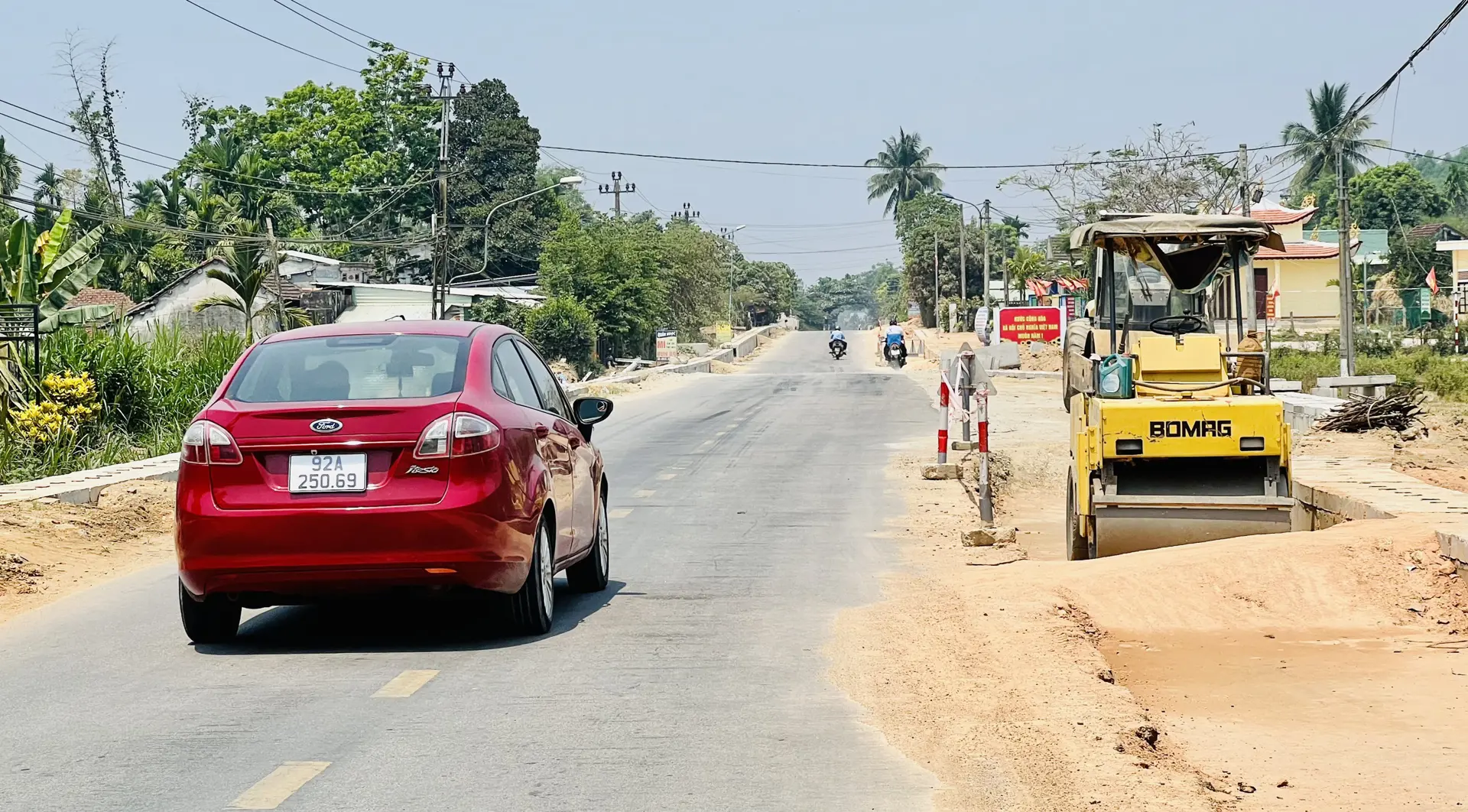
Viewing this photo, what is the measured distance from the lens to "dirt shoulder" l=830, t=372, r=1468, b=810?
5.77m

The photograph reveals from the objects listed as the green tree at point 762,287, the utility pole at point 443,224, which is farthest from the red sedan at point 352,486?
the green tree at point 762,287

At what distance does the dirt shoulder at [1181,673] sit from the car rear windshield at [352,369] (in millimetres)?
2574

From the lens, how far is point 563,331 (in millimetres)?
60125

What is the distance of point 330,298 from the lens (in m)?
61.2

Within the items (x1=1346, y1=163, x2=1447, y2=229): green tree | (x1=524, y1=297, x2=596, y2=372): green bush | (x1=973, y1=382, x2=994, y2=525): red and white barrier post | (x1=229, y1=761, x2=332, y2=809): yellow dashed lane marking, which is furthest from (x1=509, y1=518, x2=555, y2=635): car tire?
(x1=1346, y1=163, x2=1447, y2=229): green tree

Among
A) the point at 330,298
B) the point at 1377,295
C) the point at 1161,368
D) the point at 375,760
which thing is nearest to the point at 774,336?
the point at 1377,295

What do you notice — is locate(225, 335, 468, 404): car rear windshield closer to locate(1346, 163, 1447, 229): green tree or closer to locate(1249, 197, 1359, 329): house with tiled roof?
locate(1249, 197, 1359, 329): house with tiled roof

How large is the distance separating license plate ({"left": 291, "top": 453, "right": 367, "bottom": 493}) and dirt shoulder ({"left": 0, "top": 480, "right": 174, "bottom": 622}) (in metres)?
3.13

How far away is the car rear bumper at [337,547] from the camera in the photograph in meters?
7.78

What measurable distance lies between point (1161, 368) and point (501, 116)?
74024mm

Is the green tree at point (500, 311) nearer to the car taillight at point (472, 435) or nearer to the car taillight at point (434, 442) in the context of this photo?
the car taillight at point (472, 435)

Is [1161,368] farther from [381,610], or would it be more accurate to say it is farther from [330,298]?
[330,298]

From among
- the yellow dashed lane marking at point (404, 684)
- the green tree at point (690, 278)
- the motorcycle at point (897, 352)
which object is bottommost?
the yellow dashed lane marking at point (404, 684)

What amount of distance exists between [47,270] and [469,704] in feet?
56.9
